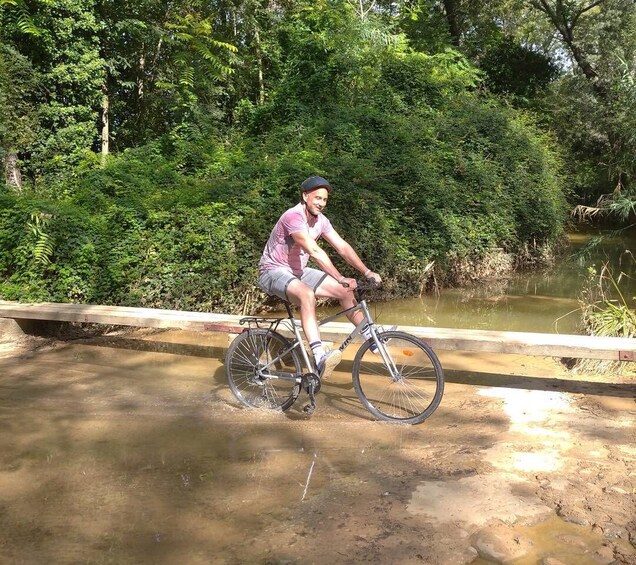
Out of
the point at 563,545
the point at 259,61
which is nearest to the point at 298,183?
the point at 563,545

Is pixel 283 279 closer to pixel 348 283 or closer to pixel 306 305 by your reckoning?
pixel 306 305

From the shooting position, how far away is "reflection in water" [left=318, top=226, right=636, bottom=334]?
956cm

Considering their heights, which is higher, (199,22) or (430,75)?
(199,22)

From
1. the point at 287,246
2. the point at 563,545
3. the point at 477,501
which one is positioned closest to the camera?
the point at 563,545

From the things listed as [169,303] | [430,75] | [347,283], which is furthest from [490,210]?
[347,283]

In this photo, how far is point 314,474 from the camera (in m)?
4.13

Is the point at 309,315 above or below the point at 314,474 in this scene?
above

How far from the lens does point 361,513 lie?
356cm

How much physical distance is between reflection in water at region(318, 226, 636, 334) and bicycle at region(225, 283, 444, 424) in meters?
3.84

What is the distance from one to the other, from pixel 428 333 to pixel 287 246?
68.9 inches

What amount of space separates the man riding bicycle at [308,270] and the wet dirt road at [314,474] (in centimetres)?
85

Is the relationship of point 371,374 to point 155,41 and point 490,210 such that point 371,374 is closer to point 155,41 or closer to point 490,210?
point 490,210

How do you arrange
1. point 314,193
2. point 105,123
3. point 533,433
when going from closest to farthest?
point 533,433
point 314,193
point 105,123

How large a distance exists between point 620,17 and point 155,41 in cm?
1953
